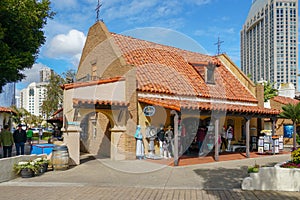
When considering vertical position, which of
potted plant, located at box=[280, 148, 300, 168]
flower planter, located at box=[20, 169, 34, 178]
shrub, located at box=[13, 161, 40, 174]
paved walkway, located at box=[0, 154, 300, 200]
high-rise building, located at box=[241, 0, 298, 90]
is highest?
high-rise building, located at box=[241, 0, 298, 90]

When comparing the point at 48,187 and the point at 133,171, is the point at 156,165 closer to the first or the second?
the point at 133,171

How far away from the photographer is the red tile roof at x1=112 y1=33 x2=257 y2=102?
1581 cm

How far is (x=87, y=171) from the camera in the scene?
10820 mm

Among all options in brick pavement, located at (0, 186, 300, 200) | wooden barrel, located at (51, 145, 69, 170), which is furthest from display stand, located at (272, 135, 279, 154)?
wooden barrel, located at (51, 145, 69, 170)

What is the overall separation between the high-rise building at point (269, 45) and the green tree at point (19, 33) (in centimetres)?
6512

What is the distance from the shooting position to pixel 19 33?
47.8 feet

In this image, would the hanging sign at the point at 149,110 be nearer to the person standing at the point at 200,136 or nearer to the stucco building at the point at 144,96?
the stucco building at the point at 144,96

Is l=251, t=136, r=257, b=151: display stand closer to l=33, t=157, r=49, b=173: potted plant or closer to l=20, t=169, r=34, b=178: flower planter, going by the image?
l=33, t=157, r=49, b=173: potted plant

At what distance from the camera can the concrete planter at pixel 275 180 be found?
777cm

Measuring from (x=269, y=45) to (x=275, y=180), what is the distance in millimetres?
78958

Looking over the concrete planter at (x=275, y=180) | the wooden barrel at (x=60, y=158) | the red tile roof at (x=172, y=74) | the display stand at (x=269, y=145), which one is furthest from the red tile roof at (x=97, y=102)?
the display stand at (x=269, y=145)

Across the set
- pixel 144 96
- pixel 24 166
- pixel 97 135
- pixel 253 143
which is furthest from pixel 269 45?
pixel 24 166

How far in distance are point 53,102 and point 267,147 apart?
95.2 feet

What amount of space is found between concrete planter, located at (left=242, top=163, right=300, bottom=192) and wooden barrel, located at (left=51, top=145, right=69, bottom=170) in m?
6.55
